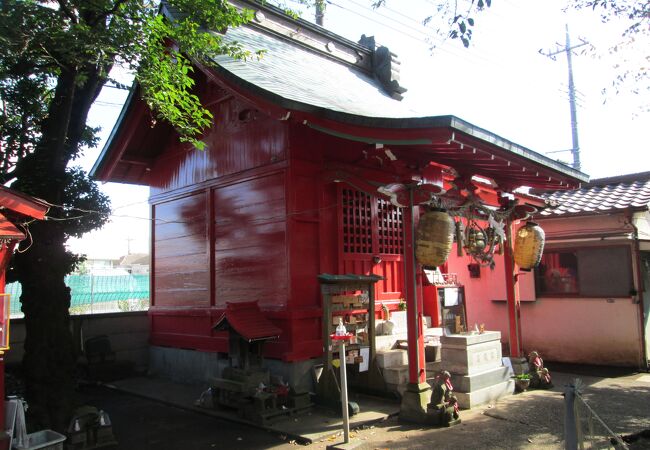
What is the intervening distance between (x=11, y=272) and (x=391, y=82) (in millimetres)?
10399

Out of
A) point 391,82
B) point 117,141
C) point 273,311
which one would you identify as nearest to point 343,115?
point 273,311

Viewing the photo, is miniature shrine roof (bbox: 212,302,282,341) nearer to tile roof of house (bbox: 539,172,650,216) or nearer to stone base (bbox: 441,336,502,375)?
stone base (bbox: 441,336,502,375)

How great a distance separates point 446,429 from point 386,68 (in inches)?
411

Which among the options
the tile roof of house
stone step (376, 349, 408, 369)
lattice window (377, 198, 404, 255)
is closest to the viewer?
stone step (376, 349, 408, 369)

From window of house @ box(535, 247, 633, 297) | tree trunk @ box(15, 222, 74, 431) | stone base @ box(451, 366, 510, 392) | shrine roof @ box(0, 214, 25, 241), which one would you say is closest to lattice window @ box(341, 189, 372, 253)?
stone base @ box(451, 366, 510, 392)

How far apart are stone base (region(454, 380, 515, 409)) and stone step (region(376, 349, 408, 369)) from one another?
128 centimetres

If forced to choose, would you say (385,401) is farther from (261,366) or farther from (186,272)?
(186,272)

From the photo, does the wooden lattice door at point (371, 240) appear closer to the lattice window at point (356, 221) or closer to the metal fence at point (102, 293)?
the lattice window at point (356, 221)

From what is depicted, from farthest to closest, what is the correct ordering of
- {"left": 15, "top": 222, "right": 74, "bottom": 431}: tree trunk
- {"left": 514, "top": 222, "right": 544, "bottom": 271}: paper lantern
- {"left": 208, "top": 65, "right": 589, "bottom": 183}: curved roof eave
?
{"left": 514, "top": 222, "right": 544, "bottom": 271}: paper lantern, {"left": 15, "top": 222, "right": 74, "bottom": 431}: tree trunk, {"left": 208, "top": 65, "right": 589, "bottom": 183}: curved roof eave

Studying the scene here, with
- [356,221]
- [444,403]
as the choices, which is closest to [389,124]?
[356,221]

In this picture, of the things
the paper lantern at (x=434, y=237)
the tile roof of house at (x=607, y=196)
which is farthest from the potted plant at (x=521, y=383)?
the tile roof of house at (x=607, y=196)

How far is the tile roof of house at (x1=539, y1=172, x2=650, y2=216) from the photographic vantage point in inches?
433

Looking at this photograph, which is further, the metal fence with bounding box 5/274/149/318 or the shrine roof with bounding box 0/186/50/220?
the metal fence with bounding box 5/274/149/318

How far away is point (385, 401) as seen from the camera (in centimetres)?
835
